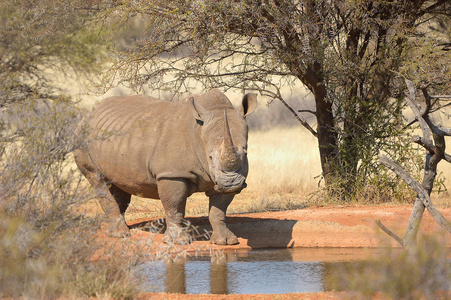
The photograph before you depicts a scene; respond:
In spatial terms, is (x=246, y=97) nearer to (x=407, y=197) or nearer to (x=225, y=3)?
(x=225, y=3)

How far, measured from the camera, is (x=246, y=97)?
8.84m

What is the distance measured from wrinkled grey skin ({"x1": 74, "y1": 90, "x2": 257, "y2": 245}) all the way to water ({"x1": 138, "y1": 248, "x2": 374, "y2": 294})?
64 centimetres

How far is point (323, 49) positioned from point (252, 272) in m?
4.87

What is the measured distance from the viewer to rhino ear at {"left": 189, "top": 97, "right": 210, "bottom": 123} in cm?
870

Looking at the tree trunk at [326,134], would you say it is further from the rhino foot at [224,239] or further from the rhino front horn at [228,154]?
the rhino front horn at [228,154]

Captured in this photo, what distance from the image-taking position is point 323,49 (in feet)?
36.2

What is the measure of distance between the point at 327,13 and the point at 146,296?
24.2 feet

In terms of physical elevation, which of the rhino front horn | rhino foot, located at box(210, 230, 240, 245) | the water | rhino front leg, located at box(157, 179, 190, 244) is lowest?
the water

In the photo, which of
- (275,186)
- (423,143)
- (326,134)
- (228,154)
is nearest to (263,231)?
(228,154)

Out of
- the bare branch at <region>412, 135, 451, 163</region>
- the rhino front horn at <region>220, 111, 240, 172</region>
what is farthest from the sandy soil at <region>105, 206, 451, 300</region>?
the rhino front horn at <region>220, 111, 240, 172</region>

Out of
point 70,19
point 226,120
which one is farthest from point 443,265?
point 70,19

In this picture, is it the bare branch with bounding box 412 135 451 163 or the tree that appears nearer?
the bare branch with bounding box 412 135 451 163

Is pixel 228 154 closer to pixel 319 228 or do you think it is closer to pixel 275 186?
pixel 319 228

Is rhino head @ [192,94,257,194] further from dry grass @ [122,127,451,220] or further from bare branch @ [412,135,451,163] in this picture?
dry grass @ [122,127,451,220]
